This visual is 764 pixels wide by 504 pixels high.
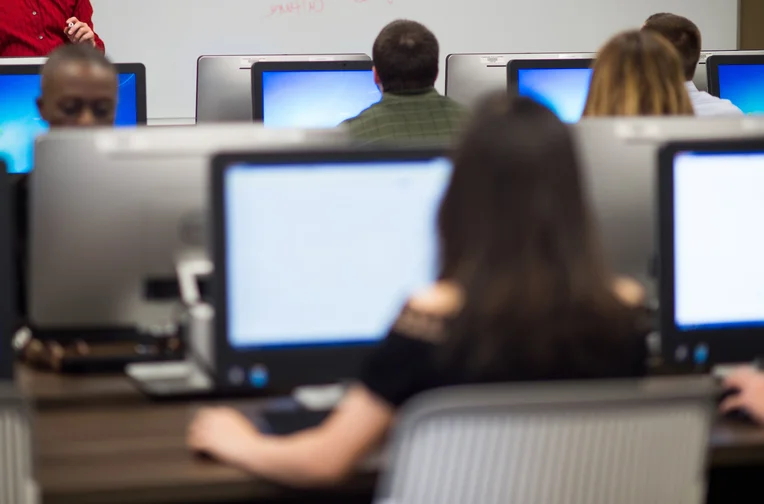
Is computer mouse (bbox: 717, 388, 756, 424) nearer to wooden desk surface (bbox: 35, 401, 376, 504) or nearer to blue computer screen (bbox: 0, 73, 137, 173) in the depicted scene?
wooden desk surface (bbox: 35, 401, 376, 504)

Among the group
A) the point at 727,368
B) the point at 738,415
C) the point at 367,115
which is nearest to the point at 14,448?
the point at 738,415

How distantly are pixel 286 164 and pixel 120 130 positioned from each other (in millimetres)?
410

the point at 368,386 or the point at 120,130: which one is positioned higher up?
the point at 120,130

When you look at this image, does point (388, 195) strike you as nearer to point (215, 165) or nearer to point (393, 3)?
point (215, 165)

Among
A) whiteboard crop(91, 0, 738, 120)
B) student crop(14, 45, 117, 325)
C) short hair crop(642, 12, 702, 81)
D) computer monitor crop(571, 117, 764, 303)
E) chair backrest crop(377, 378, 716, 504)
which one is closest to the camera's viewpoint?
chair backrest crop(377, 378, 716, 504)

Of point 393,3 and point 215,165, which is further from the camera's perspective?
point 393,3

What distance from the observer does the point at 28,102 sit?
3549mm

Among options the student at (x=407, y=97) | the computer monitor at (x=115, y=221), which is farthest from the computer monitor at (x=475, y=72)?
the computer monitor at (x=115, y=221)

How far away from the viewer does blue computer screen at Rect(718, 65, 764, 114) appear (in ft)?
13.5

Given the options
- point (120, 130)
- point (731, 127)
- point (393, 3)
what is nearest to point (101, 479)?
point (120, 130)

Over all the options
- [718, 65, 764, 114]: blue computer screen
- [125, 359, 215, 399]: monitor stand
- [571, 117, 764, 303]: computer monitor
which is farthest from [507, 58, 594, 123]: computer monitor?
[125, 359, 215, 399]: monitor stand

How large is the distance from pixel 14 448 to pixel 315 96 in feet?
8.29

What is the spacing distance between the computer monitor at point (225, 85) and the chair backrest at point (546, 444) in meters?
2.71

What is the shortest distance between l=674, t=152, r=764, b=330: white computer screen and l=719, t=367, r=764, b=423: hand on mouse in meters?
0.09
